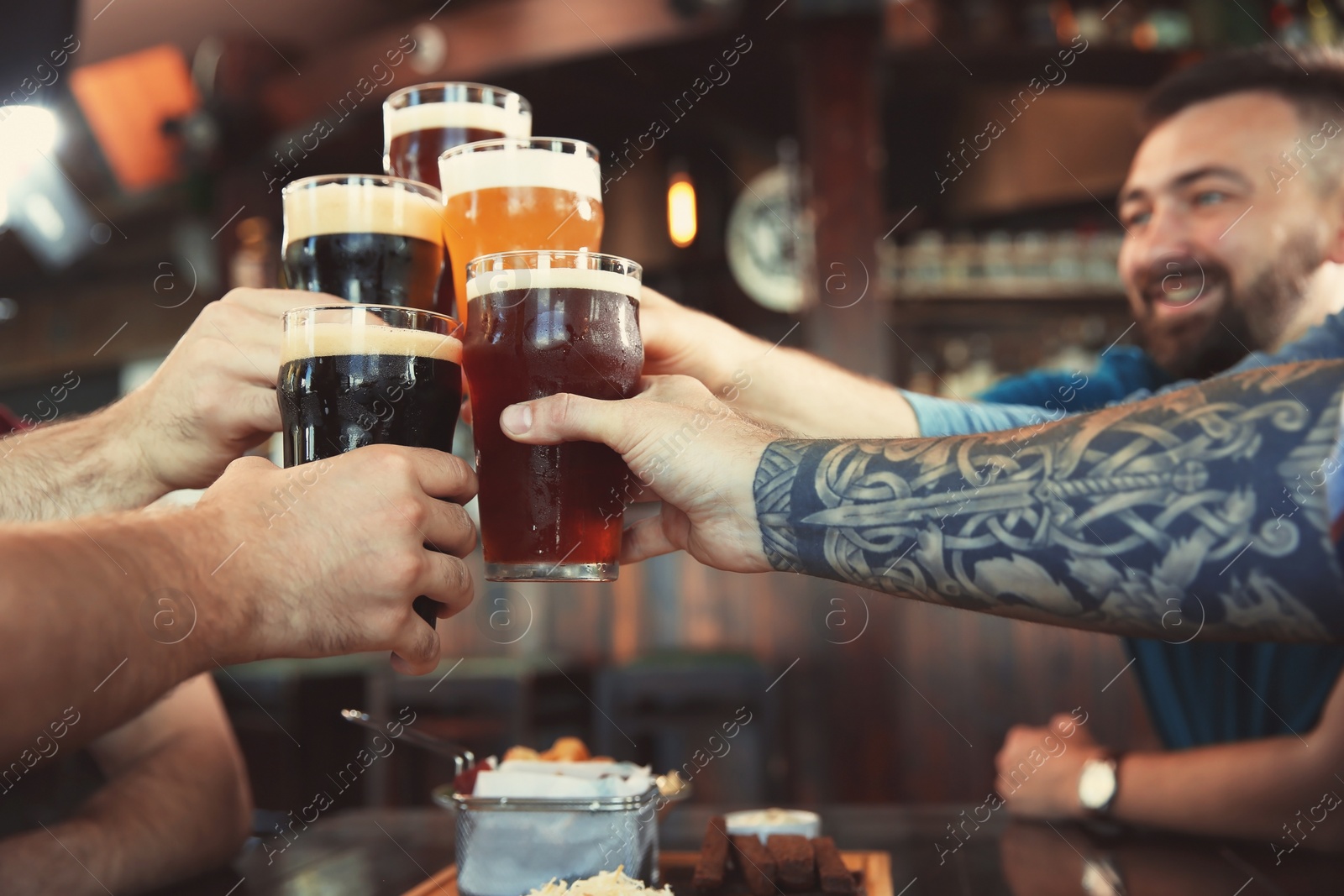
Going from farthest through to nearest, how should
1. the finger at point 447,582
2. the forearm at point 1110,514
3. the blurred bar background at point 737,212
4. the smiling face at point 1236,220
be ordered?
the blurred bar background at point 737,212 < the smiling face at point 1236,220 < the finger at point 447,582 < the forearm at point 1110,514

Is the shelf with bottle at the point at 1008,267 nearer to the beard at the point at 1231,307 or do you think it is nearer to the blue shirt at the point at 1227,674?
the beard at the point at 1231,307

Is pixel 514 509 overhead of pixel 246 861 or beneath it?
overhead

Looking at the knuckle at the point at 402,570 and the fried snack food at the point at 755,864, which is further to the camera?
the fried snack food at the point at 755,864

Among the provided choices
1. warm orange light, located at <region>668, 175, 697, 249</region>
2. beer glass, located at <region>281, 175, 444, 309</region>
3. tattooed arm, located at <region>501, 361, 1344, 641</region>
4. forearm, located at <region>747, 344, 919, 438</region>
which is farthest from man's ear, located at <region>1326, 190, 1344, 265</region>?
warm orange light, located at <region>668, 175, 697, 249</region>

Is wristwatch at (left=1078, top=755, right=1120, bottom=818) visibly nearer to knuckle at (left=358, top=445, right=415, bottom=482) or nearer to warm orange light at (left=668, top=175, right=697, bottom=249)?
knuckle at (left=358, top=445, right=415, bottom=482)

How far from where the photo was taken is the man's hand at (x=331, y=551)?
0.91 metres

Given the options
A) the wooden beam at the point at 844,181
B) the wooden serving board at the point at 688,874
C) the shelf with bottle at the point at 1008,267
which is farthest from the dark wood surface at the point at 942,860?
the shelf with bottle at the point at 1008,267

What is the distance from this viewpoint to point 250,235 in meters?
5.57

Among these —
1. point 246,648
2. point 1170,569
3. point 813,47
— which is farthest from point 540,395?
point 813,47

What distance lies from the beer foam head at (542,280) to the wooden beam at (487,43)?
3.35 metres

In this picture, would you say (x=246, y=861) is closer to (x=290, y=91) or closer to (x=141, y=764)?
(x=141, y=764)

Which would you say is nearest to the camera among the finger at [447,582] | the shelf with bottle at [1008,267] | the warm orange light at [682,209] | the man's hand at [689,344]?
the finger at [447,582]

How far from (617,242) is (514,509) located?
568 cm

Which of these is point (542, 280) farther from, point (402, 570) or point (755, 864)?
point (755, 864)
